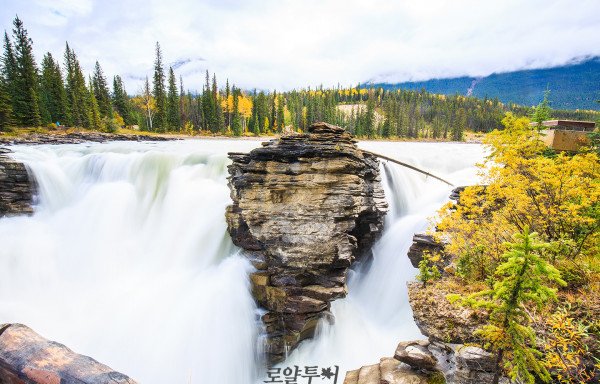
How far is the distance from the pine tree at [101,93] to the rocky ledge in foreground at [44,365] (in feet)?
232

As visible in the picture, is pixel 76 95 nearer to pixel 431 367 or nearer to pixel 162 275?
pixel 162 275

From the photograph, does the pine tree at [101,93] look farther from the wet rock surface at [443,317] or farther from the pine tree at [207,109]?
the wet rock surface at [443,317]

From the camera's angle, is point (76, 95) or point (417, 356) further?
point (76, 95)

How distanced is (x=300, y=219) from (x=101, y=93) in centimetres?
6965

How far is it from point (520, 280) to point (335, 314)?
1115cm

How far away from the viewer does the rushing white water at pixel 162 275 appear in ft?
38.3

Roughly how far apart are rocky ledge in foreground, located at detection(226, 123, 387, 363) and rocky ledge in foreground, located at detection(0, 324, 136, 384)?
432 inches

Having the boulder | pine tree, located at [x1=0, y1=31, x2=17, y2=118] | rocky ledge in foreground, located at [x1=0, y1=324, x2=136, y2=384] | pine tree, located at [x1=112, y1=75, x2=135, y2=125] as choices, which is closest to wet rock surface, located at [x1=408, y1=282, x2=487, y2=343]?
the boulder

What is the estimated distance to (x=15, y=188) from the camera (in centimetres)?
1678

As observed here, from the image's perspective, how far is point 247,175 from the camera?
13.2m

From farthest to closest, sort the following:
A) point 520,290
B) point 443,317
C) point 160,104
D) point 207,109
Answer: point 207,109
point 160,104
point 443,317
point 520,290

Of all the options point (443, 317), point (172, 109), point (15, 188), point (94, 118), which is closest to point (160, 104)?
point (172, 109)

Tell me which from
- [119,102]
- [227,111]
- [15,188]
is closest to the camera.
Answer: [15,188]

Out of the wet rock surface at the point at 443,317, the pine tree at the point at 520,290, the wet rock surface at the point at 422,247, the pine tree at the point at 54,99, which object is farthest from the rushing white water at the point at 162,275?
the pine tree at the point at 54,99
